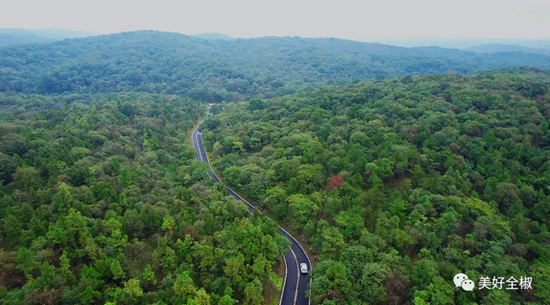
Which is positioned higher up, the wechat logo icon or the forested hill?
the forested hill

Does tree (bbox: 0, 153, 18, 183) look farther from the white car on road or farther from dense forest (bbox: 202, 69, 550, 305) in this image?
the white car on road

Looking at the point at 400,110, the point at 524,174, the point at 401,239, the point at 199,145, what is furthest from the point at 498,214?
the point at 199,145

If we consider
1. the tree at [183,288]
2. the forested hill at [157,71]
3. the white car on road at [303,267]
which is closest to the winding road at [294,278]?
the white car on road at [303,267]

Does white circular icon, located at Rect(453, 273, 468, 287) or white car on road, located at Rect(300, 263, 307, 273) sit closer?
white circular icon, located at Rect(453, 273, 468, 287)

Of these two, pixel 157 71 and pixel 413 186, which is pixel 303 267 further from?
pixel 157 71

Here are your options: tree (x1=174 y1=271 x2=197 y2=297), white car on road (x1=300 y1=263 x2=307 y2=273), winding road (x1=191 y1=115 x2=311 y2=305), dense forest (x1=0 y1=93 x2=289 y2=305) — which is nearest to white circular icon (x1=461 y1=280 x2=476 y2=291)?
winding road (x1=191 y1=115 x2=311 y2=305)

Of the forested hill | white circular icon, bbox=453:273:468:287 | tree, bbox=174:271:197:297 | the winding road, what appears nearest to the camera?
tree, bbox=174:271:197:297
